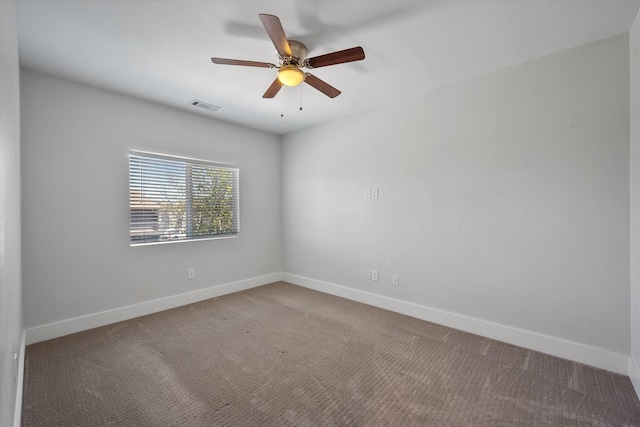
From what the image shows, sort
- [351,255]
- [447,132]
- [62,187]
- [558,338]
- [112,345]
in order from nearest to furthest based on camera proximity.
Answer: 1. [558,338]
2. [112,345]
3. [62,187]
4. [447,132]
5. [351,255]

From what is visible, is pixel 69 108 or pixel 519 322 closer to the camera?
pixel 519 322

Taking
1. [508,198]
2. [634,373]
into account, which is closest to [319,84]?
[508,198]

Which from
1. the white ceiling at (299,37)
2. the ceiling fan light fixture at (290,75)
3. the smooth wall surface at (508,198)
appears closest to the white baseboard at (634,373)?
the smooth wall surface at (508,198)

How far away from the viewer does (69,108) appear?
2742mm

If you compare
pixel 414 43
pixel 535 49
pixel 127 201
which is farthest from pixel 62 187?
pixel 535 49

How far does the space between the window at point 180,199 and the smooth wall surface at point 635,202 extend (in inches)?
163

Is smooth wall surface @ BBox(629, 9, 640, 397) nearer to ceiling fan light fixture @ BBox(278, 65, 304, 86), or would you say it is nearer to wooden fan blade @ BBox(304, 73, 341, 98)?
wooden fan blade @ BBox(304, 73, 341, 98)

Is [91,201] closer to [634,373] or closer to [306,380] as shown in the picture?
[306,380]

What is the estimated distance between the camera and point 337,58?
1.94 m

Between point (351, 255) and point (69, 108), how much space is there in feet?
11.6

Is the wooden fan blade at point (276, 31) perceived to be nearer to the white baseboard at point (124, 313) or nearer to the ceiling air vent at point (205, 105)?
the ceiling air vent at point (205, 105)

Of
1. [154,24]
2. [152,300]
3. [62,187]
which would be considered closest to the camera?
[154,24]

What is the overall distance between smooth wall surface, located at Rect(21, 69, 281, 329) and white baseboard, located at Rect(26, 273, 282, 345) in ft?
0.19

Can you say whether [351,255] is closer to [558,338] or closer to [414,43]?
[558,338]
